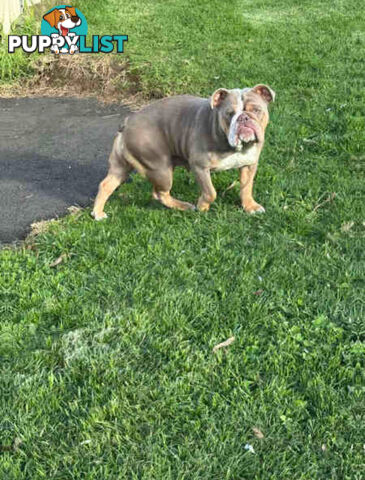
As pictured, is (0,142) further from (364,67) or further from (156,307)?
(364,67)

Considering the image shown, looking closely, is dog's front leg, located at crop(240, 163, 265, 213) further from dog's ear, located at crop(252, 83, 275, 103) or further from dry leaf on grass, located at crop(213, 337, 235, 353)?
dry leaf on grass, located at crop(213, 337, 235, 353)

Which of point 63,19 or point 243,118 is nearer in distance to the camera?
point 243,118

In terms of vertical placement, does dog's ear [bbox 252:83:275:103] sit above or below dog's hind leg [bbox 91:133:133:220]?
above

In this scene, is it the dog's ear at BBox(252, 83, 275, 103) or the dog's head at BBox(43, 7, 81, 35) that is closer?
the dog's ear at BBox(252, 83, 275, 103)

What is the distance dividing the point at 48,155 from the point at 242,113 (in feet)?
11.0

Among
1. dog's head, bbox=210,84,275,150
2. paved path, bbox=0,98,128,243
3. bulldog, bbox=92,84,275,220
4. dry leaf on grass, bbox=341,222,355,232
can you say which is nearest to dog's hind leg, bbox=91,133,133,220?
bulldog, bbox=92,84,275,220

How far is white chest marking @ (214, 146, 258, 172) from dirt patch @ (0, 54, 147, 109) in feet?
15.0

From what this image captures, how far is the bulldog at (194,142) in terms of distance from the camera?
4.05 metres

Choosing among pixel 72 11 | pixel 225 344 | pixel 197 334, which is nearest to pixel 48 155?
pixel 197 334

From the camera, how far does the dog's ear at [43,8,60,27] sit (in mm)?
10419

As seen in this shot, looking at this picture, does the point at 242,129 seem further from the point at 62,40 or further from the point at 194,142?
the point at 62,40

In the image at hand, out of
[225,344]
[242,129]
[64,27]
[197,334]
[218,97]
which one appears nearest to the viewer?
[225,344]

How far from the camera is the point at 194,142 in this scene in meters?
4.33

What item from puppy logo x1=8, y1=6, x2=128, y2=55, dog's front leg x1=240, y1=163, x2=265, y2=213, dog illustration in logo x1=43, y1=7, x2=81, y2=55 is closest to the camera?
dog's front leg x1=240, y1=163, x2=265, y2=213
